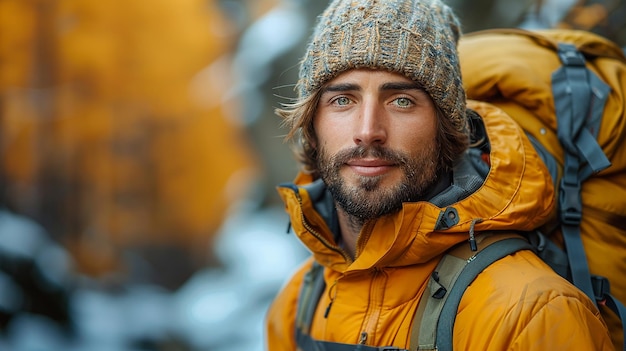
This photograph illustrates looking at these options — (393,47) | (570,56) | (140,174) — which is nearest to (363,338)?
(393,47)

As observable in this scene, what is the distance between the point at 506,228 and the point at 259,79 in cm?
278

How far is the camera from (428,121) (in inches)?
72.3

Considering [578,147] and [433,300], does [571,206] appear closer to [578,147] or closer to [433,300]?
[578,147]

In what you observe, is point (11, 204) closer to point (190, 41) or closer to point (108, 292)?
point (108, 292)

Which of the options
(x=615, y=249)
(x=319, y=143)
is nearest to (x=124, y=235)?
(x=319, y=143)

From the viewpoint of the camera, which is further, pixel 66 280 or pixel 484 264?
pixel 66 280

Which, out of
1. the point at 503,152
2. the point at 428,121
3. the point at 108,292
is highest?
the point at 428,121

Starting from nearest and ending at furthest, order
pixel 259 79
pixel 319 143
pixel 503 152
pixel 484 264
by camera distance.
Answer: pixel 484 264 → pixel 503 152 → pixel 319 143 → pixel 259 79

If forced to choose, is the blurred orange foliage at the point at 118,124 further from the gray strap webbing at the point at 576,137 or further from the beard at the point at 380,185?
the gray strap webbing at the point at 576,137

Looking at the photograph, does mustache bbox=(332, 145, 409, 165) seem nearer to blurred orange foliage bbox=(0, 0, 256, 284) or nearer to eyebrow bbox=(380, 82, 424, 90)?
eyebrow bbox=(380, 82, 424, 90)

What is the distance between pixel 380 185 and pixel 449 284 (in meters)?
0.33

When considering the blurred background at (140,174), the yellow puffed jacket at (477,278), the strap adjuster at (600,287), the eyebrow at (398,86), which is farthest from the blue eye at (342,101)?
the blurred background at (140,174)

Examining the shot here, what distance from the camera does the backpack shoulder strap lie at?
5.13 ft

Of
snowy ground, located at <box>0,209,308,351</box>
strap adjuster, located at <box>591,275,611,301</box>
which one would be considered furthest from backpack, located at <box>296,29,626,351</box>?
snowy ground, located at <box>0,209,308,351</box>
